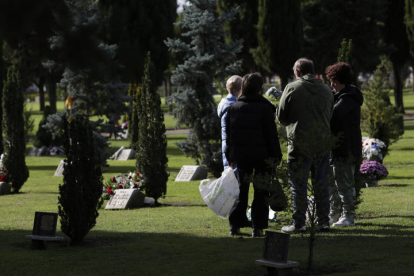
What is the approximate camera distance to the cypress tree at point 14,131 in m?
17.9

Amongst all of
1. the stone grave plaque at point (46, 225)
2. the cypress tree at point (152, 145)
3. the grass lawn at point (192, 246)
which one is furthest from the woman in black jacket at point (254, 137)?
the cypress tree at point (152, 145)

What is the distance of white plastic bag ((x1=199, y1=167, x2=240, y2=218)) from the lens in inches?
358

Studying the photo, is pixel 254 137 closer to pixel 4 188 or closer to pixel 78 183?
pixel 78 183

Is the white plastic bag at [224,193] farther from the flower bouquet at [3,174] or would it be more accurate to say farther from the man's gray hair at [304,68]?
the flower bouquet at [3,174]

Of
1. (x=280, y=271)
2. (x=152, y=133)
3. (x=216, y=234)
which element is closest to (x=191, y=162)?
(x=152, y=133)

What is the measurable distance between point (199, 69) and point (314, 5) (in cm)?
2258

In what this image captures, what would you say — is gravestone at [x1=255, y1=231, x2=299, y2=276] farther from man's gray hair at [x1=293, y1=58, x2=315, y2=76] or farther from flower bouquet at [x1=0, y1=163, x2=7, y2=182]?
flower bouquet at [x1=0, y1=163, x2=7, y2=182]

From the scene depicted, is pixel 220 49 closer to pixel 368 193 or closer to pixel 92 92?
pixel 92 92

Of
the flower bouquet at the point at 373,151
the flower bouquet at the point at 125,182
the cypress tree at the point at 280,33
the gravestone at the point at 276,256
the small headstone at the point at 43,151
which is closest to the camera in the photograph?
the gravestone at the point at 276,256

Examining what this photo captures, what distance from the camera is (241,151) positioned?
8789 millimetres

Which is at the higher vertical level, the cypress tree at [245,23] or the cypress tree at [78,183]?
the cypress tree at [245,23]

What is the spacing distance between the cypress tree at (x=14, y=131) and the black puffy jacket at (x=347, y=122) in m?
10.7

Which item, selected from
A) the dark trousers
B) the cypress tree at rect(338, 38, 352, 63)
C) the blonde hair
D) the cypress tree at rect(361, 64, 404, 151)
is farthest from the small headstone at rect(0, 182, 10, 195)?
the dark trousers

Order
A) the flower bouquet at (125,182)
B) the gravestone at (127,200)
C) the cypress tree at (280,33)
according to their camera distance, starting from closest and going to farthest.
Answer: the gravestone at (127,200), the flower bouquet at (125,182), the cypress tree at (280,33)
